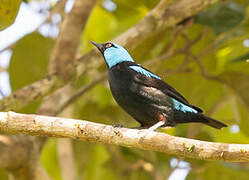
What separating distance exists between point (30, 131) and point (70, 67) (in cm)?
136

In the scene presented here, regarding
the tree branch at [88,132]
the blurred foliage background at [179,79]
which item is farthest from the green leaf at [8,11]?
the blurred foliage background at [179,79]

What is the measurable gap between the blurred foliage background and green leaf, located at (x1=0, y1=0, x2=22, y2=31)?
4.30 feet

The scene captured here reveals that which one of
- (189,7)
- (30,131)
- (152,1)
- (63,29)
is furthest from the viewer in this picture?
(152,1)

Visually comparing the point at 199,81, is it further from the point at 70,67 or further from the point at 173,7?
the point at 70,67

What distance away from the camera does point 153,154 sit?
4.87 meters

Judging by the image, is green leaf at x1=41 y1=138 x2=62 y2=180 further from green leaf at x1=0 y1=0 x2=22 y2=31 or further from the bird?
green leaf at x1=0 y1=0 x2=22 y2=31

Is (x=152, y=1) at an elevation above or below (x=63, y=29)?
above

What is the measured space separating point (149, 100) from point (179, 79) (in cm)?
154

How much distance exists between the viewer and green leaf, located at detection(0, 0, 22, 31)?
146 inches

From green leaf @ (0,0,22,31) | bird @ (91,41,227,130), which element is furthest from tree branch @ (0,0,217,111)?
green leaf @ (0,0,22,31)

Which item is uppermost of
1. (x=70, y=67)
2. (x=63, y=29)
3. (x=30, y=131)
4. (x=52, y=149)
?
(x=63, y=29)

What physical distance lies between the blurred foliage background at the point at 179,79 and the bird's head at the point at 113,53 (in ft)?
2.04

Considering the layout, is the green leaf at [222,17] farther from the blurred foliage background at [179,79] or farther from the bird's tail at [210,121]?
the bird's tail at [210,121]

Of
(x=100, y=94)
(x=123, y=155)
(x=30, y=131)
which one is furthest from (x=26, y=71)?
(x=30, y=131)
